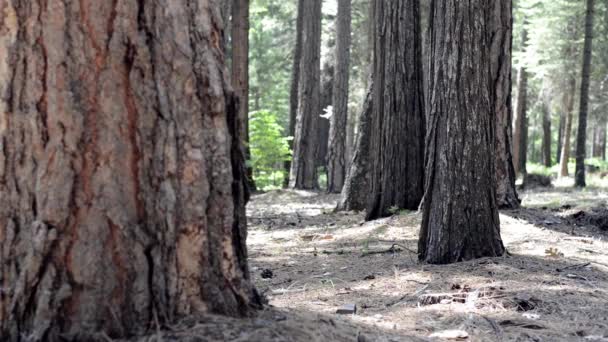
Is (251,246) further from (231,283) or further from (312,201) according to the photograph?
(312,201)

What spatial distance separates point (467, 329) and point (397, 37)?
5844 mm

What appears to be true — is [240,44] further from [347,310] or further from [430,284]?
[347,310]

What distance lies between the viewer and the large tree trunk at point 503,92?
7.33 m

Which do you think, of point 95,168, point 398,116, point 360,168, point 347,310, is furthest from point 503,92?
point 95,168

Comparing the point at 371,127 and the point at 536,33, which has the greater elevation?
the point at 536,33

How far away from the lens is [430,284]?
461cm

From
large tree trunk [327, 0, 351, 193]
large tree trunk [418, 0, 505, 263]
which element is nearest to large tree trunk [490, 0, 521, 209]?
large tree trunk [418, 0, 505, 263]

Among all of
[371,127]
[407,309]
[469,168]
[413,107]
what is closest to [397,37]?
[413,107]

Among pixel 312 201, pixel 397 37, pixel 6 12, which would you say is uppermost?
pixel 397 37

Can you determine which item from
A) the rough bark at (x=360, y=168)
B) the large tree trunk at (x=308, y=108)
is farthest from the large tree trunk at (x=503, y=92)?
the large tree trunk at (x=308, y=108)

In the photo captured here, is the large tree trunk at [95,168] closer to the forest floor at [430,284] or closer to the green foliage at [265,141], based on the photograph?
the forest floor at [430,284]

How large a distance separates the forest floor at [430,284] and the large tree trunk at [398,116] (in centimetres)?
48

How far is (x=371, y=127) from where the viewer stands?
9.81 metres

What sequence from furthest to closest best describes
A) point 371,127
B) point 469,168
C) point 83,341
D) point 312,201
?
point 312,201 < point 371,127 < point 469,168 < point 83,341
